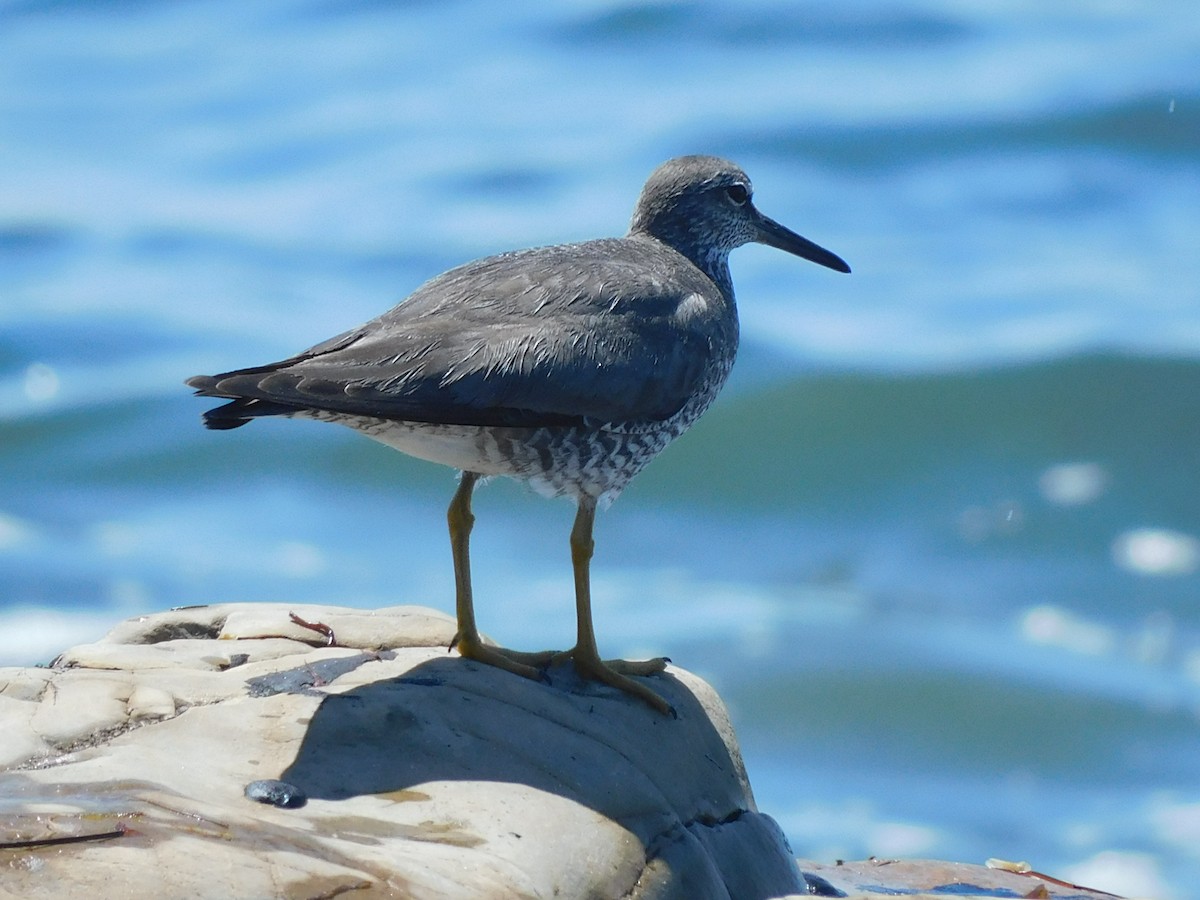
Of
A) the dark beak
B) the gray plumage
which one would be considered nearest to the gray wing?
the gray plumage

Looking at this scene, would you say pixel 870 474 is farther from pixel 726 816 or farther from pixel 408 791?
pixel 408 791

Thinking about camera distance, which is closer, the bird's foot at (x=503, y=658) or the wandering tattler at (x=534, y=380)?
the wandering tattler at (x=534, y=380)

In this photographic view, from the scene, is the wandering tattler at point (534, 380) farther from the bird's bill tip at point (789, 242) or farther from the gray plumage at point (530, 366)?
the bird's bill tip at point (789, 242)

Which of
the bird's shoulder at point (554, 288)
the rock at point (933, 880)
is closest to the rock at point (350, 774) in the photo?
the rock at point (933, 880)

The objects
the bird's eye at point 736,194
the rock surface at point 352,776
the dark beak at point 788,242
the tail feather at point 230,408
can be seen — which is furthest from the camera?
the dark beak at point 788,242

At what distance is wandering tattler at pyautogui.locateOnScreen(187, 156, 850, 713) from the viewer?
5906 millimetres

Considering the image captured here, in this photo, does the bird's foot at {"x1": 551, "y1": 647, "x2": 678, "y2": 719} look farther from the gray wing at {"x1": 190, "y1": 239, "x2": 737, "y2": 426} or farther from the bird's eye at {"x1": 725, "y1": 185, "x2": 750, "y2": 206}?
the bird's eye at {"x1": 725, "y1": 185, "x2": 750, "y2": 206}

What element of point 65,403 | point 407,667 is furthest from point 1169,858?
point 65,403

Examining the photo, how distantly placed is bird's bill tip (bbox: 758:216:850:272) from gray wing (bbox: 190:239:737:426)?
4.05ft

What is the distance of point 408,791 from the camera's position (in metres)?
5.34

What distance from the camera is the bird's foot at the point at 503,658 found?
6.42 m

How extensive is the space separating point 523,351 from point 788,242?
9.24ft

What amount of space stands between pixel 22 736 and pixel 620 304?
9.25 feet

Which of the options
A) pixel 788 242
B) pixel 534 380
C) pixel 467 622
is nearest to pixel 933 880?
pixel 467 622
